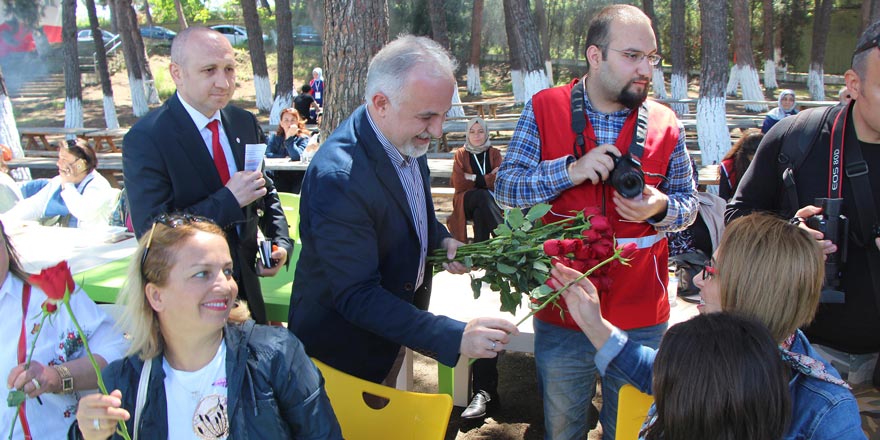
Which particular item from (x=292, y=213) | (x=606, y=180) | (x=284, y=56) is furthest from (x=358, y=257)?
(x=284, y=56)

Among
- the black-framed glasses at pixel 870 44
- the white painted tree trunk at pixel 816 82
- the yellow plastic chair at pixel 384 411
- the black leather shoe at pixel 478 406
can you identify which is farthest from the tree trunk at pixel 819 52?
the yellow plastic chair at pixel 384 411

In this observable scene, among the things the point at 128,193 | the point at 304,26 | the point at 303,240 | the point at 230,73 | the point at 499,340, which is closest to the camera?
the point at 499,340

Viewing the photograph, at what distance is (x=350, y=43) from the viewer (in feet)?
16.7

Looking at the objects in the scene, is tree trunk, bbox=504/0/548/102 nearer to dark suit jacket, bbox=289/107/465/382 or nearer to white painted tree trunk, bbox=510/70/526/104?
white painted tree trunk, bbox=510/70/526/104

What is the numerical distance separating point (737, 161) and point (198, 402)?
14.6ft

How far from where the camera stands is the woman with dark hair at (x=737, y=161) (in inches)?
195

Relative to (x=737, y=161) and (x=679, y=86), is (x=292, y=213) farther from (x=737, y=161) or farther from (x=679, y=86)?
(x=679, y=86)

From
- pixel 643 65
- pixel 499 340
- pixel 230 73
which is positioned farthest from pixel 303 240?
pixel 643 65

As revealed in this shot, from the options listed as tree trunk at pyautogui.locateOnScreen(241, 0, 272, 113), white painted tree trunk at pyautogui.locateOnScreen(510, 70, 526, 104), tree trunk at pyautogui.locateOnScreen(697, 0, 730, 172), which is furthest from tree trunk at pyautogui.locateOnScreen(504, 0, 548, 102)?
tree trunk at pyautogui.locateOnScreen(241, 0, 272, 113)

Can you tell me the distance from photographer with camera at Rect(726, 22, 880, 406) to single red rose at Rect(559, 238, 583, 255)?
30.1 inches

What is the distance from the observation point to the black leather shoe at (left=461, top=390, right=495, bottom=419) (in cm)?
378

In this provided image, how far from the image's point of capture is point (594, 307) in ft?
6.14

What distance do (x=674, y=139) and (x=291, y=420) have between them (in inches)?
61.8

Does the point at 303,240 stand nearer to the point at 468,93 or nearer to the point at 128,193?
the point at 128,193
